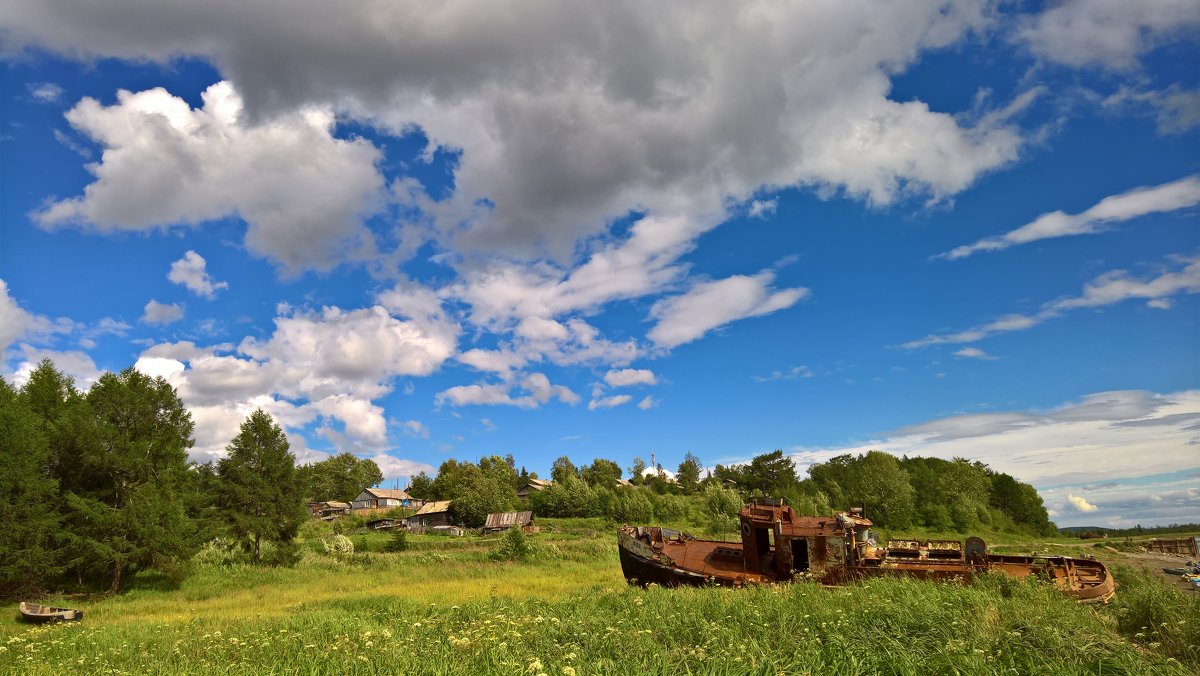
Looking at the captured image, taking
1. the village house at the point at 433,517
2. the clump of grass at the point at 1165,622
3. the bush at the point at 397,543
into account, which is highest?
the clump of grass at the point at 1165,622

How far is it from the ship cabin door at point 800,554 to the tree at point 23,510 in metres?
35.6

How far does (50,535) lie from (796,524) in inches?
1466

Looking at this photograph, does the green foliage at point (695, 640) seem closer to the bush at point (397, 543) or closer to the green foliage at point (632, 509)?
the bush at point (397, 543)

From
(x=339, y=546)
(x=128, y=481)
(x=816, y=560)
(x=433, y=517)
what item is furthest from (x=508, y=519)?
(x=816, y=560)

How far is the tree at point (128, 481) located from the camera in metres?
32.4

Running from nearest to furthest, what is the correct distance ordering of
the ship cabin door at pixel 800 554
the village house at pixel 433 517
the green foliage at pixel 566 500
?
the ship cabin door at pixel 800 554 < the green foliage at pixel 566 500 < the village house at pixel 433 517

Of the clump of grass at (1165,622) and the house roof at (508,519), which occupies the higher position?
the clump of grass at (1165,622)

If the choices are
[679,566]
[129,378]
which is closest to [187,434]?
[129,378]

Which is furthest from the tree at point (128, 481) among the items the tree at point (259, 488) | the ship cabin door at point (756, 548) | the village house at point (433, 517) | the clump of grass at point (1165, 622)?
the village house at point (433, 517)

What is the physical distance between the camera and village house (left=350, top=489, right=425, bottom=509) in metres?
109

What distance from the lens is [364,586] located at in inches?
1358

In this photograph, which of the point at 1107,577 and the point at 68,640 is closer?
the point at 68,640

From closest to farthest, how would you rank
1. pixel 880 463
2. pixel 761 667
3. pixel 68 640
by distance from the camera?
pixel 761 667, pixel 68 640, pixel 880 463

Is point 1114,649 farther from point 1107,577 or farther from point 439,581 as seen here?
point 439,581
